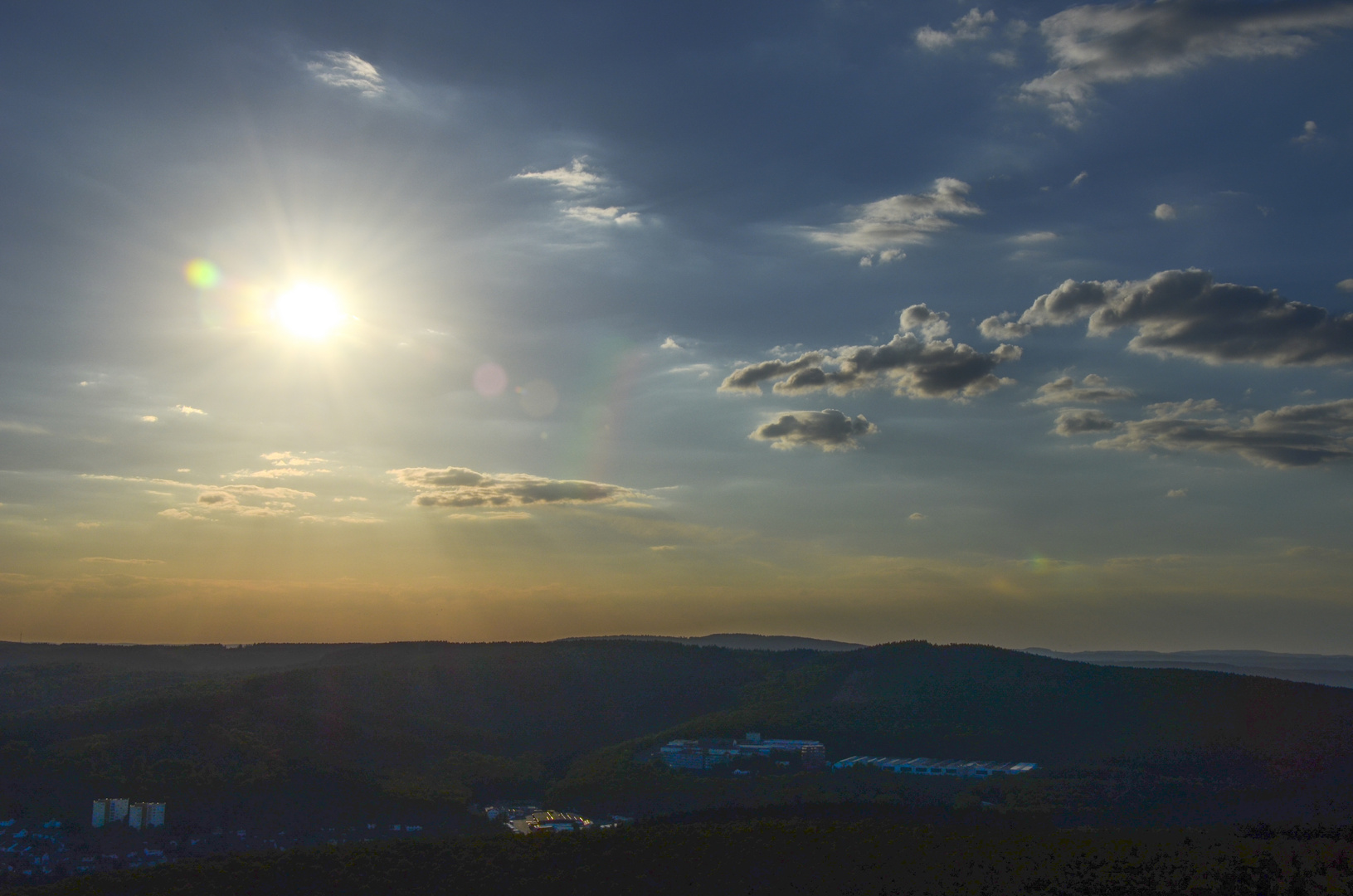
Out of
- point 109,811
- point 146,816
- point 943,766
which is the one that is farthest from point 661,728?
point 109,811

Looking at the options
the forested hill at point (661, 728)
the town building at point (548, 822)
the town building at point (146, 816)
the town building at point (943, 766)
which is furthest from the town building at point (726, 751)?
the town building at point (146, 816)

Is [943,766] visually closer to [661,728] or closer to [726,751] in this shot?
[726,751]

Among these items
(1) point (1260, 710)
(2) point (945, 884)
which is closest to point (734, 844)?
(2) point (945, 884)

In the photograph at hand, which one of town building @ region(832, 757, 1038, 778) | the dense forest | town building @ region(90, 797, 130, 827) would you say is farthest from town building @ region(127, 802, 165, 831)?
town building @ region(832, 757, 1038, 778)

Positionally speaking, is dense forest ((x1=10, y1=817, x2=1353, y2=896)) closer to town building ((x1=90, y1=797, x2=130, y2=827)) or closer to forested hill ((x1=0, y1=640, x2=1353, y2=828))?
forested hill ((x1=0, y1=640, x2=1353, y2=828))

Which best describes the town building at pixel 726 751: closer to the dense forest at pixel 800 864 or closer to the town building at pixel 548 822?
the town building at pixel 548 822
